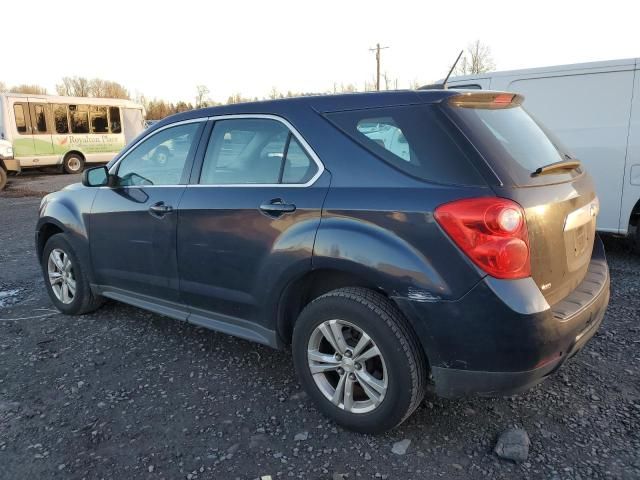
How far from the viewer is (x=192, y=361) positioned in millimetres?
3504

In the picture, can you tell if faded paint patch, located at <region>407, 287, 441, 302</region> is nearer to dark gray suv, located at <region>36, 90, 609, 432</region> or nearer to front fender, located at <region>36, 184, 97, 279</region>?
dark gray suv, located at <region>36, 90, 609, 432</region>

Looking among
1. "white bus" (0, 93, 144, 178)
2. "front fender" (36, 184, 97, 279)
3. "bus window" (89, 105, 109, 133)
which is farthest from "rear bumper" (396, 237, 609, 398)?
"bus window" (89, 105, 109, 133)

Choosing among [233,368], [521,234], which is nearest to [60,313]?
[233,368]

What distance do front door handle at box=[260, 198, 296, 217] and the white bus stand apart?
49.4 feet

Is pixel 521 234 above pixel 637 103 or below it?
below

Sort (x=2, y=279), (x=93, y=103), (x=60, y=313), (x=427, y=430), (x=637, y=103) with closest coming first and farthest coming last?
(x=427, y=430) → (x=60, y=313) → (x=637, y=103) → (x=2, y=279) → (x=93, y=103)

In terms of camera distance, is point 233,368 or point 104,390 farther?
point 233,368

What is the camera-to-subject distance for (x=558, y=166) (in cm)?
259

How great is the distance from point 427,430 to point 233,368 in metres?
1.36

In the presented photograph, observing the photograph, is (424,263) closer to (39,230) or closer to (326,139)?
(326,139)

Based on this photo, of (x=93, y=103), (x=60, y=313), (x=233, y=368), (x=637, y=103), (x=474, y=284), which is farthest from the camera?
(x=93, y=103)

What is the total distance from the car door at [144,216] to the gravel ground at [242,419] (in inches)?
19.9

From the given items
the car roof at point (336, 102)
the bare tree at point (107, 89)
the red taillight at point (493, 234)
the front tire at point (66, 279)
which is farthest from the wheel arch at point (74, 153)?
the bare tree at point (107, 89)

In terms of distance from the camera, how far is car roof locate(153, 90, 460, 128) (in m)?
2.47
